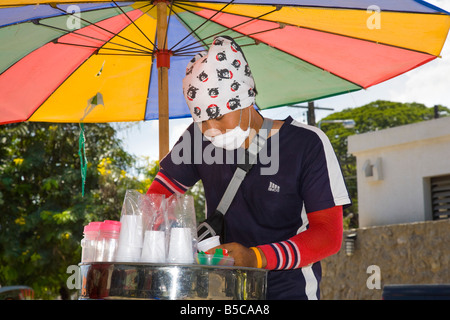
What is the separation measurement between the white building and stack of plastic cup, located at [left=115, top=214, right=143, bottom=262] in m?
10.6

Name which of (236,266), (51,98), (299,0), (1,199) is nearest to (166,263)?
(236,266)

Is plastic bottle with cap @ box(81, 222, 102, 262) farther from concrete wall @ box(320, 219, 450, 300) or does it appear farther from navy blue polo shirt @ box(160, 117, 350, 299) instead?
concrete wall @ box(320, 219, 450, 300)

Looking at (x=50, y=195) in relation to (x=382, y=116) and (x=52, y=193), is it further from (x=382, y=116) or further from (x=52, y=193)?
(x=382, y=116)

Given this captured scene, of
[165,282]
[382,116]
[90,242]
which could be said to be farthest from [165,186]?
[382,116]

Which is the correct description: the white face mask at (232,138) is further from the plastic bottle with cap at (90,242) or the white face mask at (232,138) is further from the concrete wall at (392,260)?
the concrete wall at (392,260)

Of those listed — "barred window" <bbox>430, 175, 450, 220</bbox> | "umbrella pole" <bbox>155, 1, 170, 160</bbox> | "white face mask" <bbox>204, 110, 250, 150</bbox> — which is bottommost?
"white face mask" <bbox>204, 110, 250, 150</bbox>

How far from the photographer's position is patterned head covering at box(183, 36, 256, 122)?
8.00ft

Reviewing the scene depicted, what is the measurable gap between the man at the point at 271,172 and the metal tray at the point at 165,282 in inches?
22.7

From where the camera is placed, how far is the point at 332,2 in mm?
3080

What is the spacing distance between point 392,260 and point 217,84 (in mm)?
10129

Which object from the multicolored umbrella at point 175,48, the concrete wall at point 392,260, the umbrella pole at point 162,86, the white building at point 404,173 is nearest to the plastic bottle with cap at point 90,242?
the multicolored umbrella at point 175,48

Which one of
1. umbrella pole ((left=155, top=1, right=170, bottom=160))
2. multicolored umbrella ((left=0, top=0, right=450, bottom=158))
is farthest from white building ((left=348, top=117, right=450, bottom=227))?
umbrella pole ((left=155, top=1, right=170, bottom=160))

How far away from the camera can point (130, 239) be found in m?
1.89
